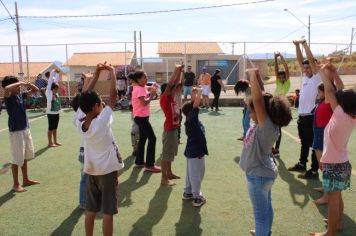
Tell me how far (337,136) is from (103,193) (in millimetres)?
2388

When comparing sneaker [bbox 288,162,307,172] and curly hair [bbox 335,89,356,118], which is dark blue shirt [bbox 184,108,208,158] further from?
sneaker [bbox 288,162,307,172]

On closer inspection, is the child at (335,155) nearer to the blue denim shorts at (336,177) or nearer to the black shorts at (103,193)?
the blue denim shorts at (336,177)

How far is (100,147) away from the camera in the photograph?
12.9ft

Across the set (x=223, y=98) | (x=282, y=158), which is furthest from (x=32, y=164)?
(x=223, y=98)

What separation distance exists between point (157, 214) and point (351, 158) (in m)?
4.61

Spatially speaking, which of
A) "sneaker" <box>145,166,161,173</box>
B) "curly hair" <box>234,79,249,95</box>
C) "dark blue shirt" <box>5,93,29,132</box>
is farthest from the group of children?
"curly hair" <box>234,79,249,95</box>

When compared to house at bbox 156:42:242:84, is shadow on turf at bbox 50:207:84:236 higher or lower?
lower

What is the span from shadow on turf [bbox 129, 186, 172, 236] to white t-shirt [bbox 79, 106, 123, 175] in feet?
3.55

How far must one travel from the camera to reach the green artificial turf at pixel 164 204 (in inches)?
187

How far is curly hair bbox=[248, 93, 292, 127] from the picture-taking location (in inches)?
136

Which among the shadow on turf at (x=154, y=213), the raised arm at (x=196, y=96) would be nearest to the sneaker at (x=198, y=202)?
the shadow on turf at (x=154, y=213)

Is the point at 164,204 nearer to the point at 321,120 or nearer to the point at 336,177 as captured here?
the point at 336,177

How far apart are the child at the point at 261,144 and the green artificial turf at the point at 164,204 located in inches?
37.5

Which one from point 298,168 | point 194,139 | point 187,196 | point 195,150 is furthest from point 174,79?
point 298,168
